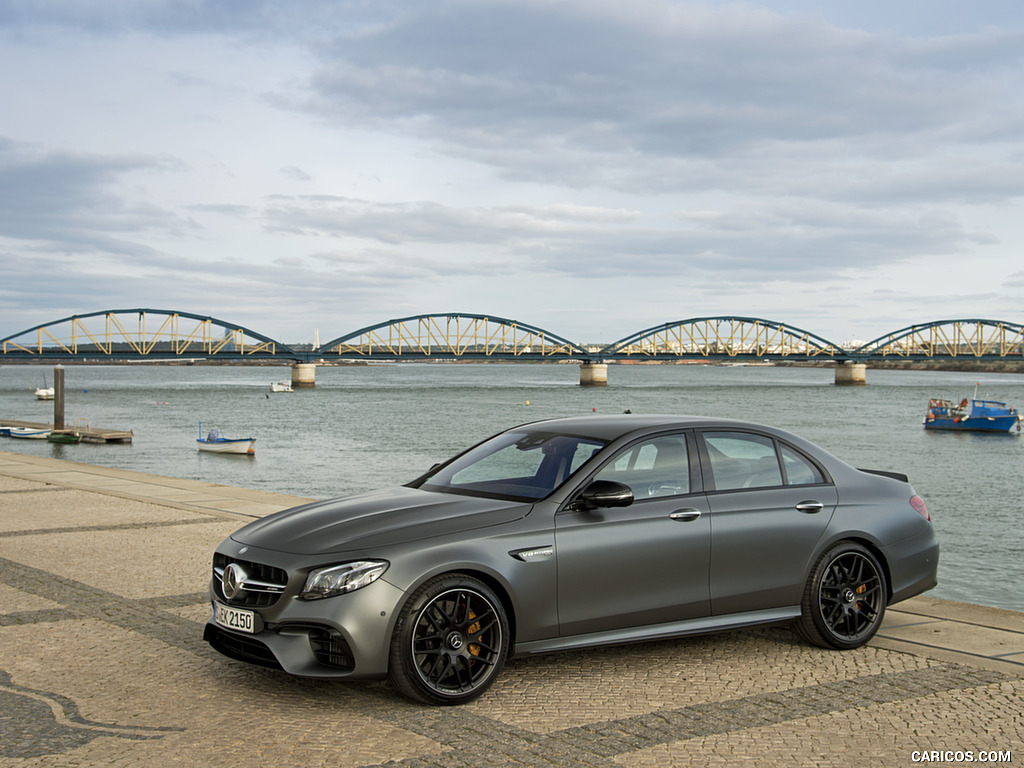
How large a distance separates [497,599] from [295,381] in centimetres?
15103

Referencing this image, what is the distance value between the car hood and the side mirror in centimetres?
35

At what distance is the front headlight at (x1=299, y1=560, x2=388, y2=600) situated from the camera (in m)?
5.07

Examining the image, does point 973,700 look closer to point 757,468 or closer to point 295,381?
point 757,468

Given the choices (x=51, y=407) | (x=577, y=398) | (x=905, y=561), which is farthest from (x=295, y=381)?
(x=905, y=561)

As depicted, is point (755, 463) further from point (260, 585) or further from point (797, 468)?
point (260, 585)

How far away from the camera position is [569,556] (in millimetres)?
5523

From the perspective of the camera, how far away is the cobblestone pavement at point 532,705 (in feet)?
14.8

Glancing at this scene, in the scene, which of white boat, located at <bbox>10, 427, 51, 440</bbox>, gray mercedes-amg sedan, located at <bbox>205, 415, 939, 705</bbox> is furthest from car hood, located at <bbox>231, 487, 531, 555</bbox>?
white boat, located at <bbox>10, 427, 51, 440</bbox>

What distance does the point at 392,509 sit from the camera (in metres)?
5.72

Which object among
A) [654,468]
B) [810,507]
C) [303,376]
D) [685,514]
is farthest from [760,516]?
[303,376]

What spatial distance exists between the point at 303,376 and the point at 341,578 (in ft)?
493

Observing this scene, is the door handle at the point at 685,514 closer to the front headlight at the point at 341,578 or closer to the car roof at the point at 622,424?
the car roof at the point at 622,424

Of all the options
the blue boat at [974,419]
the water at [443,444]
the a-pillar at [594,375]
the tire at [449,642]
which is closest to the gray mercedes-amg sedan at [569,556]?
the tire at [449,642]

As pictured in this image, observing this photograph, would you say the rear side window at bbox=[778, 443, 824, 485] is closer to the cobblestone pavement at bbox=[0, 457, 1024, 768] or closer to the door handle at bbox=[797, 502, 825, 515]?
the door handle at bbox=[797, 502, 825, 515]
